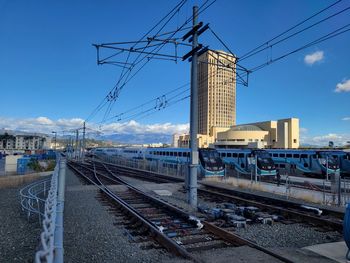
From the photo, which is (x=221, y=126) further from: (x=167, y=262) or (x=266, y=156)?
(x=167, y=262)

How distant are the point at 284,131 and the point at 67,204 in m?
103

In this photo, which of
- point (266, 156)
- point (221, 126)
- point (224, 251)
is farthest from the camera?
point (221, 126)

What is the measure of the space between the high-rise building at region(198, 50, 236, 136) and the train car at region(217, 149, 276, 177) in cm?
727

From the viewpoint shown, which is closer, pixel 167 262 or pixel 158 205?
pixel 167 262

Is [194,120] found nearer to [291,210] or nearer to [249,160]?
[291,210]

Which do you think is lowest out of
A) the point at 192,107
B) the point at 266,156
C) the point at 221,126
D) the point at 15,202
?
the point at 15,202

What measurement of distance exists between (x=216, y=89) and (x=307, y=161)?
20.3 meters

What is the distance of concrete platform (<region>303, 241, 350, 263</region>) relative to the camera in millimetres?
6573

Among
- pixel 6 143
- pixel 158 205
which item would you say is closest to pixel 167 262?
pixel 158 205

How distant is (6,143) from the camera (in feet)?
421

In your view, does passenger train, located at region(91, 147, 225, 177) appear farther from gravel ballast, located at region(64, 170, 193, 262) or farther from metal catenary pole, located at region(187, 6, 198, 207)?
gravel ballast, located at region(64, 170, 193, 262)

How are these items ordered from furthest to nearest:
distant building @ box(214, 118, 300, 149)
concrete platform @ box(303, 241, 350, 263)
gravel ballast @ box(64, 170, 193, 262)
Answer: distant building @ box(214, 118, 300, 149)
gravel ballast @ box(64, 170, 193, 262)
concrete platform @ box(303, 241, 350, 263)

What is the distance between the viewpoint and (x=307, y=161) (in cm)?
3347

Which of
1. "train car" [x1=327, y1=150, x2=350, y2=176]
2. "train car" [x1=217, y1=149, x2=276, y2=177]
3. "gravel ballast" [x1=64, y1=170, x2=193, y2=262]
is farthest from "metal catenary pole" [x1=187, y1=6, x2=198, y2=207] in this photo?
"train car" [x1=327, y1=150, x2=350, y2=176]
